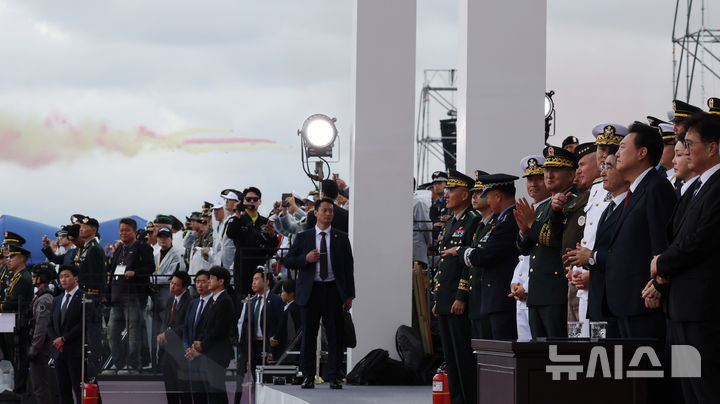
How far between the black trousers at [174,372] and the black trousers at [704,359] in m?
8.39

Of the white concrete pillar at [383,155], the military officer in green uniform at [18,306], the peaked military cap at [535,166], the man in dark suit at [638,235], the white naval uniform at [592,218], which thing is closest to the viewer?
the man in dark suit at [638,235]

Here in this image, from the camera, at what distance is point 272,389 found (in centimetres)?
1090

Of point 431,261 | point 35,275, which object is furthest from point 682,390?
point 35,275

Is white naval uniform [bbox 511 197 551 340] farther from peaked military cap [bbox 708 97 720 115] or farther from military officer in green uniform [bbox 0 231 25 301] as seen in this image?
military officer in green uniform [bbox 0 231 25 301]

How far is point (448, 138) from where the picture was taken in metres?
32.1

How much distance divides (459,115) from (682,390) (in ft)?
17.7

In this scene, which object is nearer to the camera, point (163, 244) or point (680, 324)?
point (680, 324)

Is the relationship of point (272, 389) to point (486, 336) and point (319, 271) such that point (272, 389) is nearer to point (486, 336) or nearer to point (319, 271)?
point (319, 271)

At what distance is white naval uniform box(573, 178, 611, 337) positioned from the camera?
6.51 meters

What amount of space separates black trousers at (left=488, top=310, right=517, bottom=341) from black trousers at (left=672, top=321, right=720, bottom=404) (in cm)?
285

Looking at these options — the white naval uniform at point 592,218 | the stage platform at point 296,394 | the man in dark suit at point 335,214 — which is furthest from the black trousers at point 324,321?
the white naval uniform at point 592,218

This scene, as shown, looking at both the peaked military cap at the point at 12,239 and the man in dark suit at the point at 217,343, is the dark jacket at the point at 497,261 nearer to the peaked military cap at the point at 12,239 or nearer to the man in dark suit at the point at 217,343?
the man in dark suit at the point at 217,343

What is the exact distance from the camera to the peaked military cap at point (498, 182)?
813 cm

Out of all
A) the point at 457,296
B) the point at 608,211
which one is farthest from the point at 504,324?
the point at 608,211
